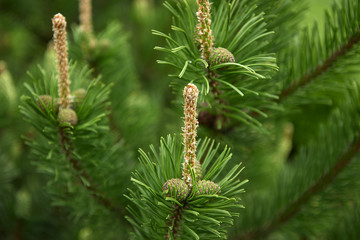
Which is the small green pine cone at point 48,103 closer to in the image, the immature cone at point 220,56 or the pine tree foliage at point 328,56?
the immature cone at point 220,56

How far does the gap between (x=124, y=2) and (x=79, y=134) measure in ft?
3.53

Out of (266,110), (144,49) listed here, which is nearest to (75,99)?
(266,110)

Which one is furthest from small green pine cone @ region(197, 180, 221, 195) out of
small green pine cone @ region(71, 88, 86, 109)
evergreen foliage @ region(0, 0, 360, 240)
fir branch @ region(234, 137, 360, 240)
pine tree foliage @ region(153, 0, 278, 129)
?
fir branch @ region(234, 137, 360, 240)

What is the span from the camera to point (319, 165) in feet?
2.36

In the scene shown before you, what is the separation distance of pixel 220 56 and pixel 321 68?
0.24m

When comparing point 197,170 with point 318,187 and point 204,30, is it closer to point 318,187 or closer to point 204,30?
point 204,30

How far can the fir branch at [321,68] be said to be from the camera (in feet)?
1.98

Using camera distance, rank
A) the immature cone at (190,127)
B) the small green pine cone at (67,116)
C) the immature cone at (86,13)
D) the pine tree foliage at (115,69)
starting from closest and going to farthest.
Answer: the immature cone at (190,127) < the small green pine cone at (67,116) < the immature cone at (86,13) < the pine tree foliage at (115,69)

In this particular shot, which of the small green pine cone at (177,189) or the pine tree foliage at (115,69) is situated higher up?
the pine tree foliage at (115,69)

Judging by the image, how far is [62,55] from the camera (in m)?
0.51

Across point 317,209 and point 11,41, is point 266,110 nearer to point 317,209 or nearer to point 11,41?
point 317,209

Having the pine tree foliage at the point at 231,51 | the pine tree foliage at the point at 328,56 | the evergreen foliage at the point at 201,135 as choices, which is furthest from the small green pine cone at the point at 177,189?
the pine tree foliage at the point at 328,56

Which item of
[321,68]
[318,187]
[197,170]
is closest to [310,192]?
→ [318,187]

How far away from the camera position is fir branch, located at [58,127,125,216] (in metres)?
0.56
